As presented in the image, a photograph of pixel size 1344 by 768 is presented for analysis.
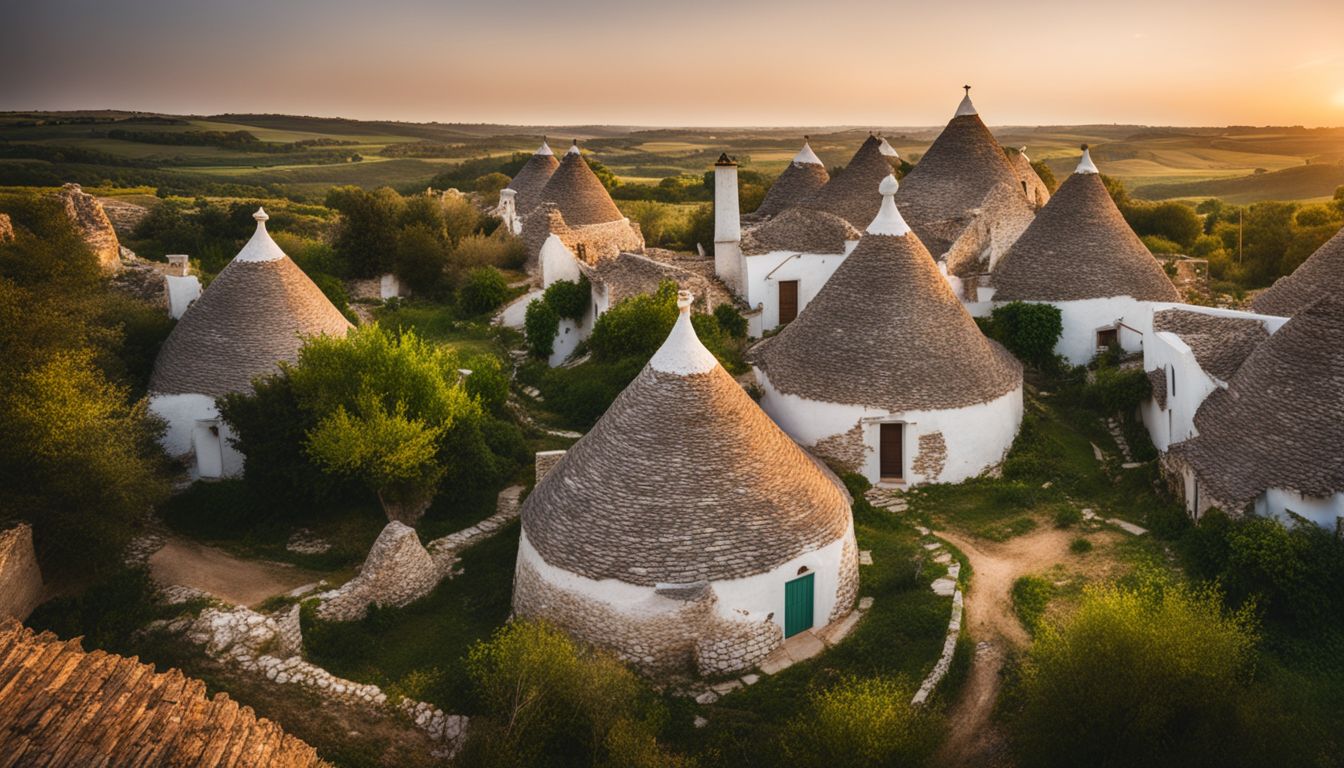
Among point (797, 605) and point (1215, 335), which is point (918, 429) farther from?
point (1215, 335)

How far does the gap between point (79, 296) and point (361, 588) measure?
500 inches

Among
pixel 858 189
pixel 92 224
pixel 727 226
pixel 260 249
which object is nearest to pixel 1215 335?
pixel 727 226

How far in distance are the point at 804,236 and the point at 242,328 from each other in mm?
16883

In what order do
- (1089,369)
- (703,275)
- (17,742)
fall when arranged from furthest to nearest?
(703,275)
(1089,369)
(17,742)

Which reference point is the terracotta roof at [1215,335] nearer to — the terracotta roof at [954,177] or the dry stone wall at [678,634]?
the terracotta roof at [954,177]

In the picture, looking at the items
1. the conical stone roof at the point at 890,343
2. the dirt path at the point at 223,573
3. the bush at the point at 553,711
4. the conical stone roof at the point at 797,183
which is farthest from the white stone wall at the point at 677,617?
the conical stone roof at the point at 797,183

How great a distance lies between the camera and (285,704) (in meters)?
13.3

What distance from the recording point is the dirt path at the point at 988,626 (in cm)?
1240

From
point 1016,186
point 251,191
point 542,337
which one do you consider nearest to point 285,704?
point 542,337

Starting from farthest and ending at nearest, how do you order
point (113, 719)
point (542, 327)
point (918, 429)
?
point (542, 327)
point (918, 429)
point (113, 719)

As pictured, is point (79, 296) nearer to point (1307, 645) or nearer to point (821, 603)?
point (821, 603)

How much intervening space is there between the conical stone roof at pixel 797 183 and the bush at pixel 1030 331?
12409 mm

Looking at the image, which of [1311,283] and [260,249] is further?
[260,249]

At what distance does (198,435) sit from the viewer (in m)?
22.4
